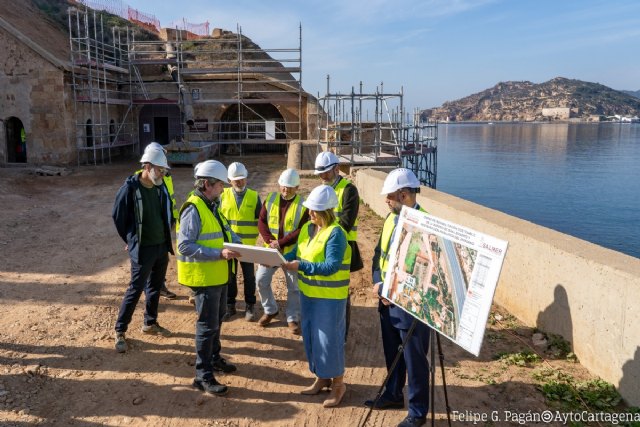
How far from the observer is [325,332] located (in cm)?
427

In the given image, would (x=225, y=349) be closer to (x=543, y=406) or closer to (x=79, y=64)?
(x=543, y=406)

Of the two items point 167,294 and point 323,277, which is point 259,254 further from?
point 167,294

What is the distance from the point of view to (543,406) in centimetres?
431

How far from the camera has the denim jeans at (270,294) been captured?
594 cm

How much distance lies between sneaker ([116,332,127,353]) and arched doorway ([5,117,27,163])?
17.9 meters

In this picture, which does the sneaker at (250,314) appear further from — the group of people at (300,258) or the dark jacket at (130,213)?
the dark jacket at (130,213)

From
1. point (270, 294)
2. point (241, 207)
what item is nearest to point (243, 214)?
point (241, 207)

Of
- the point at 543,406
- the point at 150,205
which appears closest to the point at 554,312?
the point at 543,406

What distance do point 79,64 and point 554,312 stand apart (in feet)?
69.2

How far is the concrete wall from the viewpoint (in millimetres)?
4227

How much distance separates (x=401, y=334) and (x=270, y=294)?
242 cm

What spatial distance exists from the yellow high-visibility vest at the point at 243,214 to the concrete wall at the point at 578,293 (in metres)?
2.86

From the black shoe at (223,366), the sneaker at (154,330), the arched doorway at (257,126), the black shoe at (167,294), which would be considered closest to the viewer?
the black shoe at (223,366)

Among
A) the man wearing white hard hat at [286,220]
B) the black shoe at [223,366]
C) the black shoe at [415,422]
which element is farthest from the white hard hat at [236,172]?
the black shoe at [415,422]
